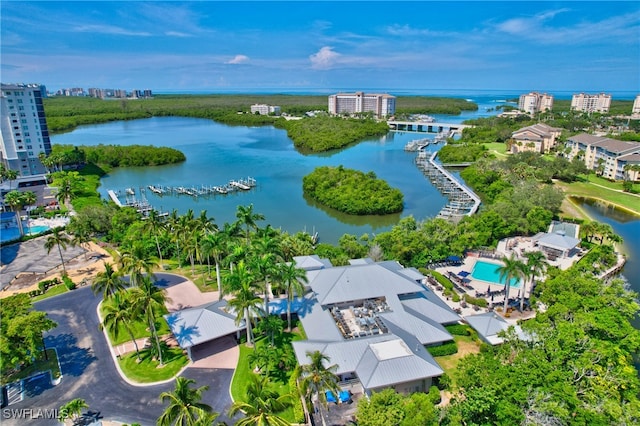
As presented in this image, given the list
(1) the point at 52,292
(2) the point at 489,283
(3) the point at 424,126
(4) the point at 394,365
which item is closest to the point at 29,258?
(1) the point at 52,292

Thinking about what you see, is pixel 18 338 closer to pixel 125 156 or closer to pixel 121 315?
pixel 121 315

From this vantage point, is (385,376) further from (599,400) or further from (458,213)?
(458,213)

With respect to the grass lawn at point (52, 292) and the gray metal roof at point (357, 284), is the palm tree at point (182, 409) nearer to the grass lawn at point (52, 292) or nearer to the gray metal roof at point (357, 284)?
the gray metal roof at point (357, 284)

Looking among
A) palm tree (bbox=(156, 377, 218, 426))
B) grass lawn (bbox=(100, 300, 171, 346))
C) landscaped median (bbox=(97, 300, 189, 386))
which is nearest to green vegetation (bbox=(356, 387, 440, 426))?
palm tree (bbox=(156, 377, 218, 426))

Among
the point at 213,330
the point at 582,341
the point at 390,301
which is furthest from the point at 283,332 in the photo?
the point at 582,341

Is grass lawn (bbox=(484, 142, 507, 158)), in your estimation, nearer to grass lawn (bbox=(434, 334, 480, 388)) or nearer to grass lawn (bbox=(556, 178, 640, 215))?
grass lawn (bbox=(556, 178, 640, 215))

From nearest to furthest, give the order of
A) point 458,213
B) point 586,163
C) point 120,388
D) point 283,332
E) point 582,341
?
point 582,341 → point 120,388 → point 283,332 → point 458,213 → point 586,163

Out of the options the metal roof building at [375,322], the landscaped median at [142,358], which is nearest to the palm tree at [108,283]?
the landscaped median at [142,358]
